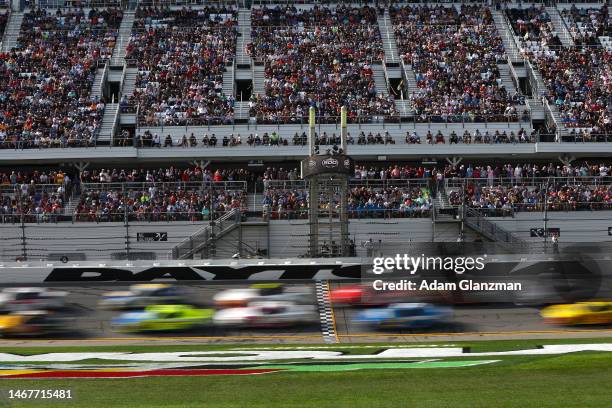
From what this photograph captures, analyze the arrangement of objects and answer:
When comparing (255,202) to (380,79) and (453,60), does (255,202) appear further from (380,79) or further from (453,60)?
(453,60)

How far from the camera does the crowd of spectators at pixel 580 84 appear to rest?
45.1 metres

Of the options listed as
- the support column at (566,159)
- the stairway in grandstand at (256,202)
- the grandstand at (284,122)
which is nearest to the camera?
the grandstand at (284,122)

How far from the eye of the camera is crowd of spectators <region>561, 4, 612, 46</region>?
51978 mm

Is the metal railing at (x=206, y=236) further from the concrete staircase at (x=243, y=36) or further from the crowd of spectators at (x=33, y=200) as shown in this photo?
the concrete staircase at (x=243, y=36)

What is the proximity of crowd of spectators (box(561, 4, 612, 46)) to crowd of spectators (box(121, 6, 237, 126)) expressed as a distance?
18207mm

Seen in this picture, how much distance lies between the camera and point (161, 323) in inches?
1025

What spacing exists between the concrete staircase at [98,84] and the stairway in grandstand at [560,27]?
23.9 m

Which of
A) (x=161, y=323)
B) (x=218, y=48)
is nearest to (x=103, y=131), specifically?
(x=218, y=48)

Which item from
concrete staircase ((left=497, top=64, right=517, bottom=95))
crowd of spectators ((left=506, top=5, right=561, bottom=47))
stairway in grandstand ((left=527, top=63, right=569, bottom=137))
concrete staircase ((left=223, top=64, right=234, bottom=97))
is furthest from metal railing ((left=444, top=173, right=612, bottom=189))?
crowd of spectators ((left=506, top=5, right=561, bottom=47))

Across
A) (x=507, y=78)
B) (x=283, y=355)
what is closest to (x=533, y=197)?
(x=507, y=78)

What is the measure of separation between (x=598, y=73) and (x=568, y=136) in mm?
6803

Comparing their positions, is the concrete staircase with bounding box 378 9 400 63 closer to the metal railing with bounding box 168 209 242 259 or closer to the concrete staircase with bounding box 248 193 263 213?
the concrete staircase with bounding box 248 193 263 213

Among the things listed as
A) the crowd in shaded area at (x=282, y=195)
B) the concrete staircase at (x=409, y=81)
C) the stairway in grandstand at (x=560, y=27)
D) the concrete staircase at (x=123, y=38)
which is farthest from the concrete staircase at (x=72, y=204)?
the stairway in grandstand at (x=560, y=27)
